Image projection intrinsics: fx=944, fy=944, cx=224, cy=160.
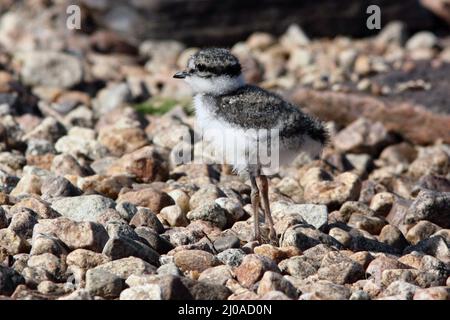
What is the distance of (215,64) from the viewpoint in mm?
6035

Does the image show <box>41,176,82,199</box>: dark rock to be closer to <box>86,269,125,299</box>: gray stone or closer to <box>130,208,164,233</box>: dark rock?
<box>130,208,164,233</box>: dark rock

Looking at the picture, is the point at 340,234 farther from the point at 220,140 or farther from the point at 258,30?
the point at 258,30

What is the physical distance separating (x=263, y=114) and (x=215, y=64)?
0.52 meters

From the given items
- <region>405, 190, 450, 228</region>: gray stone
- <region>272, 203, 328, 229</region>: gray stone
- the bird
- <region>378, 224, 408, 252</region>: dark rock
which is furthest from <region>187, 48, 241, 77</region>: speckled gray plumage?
<region>405, 190, 450, 228</region>: gray stone

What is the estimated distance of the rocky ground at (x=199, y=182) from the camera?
507 cm

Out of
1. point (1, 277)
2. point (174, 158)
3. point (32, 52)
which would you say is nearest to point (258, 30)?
point (32, 52)

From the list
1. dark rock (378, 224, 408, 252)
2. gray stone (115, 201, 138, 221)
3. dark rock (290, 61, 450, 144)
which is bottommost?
dark rock (378, 224, 408, 252)

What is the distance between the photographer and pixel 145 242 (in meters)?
5.50

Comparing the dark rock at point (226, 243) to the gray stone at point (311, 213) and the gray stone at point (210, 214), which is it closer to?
the gray stone at point (210, 214)

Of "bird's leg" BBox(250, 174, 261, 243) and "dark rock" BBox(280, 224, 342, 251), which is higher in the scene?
"bird's leg" BBox(250, 174, 261, 243)

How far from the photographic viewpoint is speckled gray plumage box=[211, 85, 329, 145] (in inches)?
226
